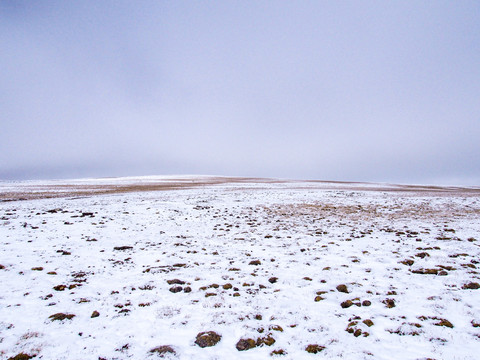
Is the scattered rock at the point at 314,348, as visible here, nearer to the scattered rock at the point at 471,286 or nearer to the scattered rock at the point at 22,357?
the scattered rock at the point at 22,357

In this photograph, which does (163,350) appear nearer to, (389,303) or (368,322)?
(368,322)

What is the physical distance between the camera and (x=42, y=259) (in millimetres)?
10148

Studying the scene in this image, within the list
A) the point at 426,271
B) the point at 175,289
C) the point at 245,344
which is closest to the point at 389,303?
the point at 426,271

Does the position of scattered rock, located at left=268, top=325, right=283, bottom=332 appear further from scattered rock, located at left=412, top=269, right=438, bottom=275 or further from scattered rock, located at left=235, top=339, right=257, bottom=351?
scattered rock, located at left=412, top=269, right=438, bottom=275

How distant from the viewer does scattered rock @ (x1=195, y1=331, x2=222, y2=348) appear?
5.53 metres

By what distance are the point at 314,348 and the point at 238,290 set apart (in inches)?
120

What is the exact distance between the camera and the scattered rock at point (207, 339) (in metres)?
5.53

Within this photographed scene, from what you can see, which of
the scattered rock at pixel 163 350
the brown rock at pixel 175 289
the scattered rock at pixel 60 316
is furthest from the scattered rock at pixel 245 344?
the scattered rock at pixel 60 316

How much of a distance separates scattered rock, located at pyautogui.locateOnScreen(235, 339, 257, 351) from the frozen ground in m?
0.03

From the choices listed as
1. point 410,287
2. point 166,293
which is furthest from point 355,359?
point 166,293

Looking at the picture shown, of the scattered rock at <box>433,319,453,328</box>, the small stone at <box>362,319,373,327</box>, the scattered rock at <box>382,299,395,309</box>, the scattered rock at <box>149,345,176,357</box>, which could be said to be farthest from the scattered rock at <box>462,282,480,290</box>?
the scattered rock at <box>149,345,176,357</box>

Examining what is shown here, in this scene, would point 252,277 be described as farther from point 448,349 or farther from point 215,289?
point 448,349

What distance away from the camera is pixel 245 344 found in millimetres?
5457

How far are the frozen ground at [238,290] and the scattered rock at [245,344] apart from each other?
3 centimetres
